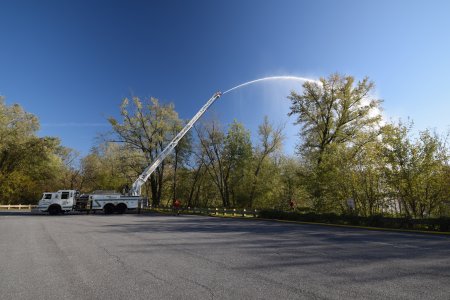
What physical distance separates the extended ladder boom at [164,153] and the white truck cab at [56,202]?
20.8ft

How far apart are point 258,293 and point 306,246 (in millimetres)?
5271

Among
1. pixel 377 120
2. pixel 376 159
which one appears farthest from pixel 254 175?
pixel 376 159

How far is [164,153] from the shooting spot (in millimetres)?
38375

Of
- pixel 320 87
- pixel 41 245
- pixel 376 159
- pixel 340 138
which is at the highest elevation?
pixel 320 87

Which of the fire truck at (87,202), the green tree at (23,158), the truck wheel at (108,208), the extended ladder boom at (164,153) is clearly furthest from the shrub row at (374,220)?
the green tree at (23,158)

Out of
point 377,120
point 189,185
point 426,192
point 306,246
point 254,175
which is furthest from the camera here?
point 189,185

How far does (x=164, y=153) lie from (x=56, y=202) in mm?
13135

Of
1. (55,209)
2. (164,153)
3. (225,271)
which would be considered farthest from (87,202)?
(225,271)

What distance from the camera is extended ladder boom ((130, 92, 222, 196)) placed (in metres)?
34.9

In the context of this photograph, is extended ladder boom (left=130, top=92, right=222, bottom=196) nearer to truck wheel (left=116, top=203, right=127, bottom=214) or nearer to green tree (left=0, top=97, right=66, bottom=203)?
truck wheel (left=116, top=203, right=127, bottom=214)

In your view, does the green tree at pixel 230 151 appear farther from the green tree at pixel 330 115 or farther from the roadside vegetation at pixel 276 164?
the green tree at pixel 330 115

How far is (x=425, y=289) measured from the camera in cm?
500

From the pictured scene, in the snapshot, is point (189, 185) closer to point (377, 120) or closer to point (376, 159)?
point (377, 120)

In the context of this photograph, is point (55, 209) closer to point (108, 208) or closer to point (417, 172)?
point (108, 208)
